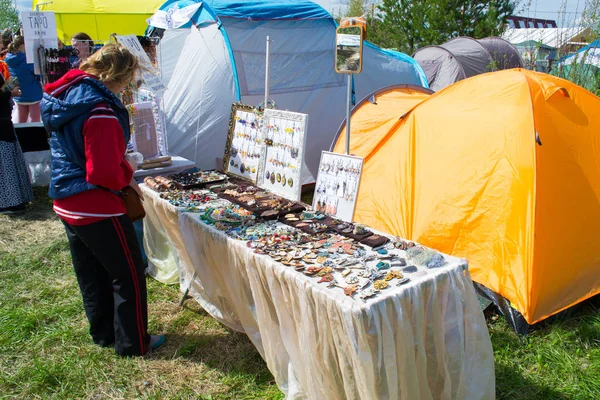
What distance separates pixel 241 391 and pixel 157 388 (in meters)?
0.40

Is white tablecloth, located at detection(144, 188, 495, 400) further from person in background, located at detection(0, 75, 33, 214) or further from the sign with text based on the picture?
the sign with text

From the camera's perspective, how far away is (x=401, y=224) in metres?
3.12

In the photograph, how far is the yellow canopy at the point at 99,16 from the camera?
32.7 feet

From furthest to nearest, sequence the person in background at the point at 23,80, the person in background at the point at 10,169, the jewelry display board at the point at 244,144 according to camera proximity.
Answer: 1. the person in background at the point at 23,80
2. the person in background at the point at 10,169
3. the jewelry display board at the point at 244,144

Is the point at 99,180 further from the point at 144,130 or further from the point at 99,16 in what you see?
Result: the point at 99,16

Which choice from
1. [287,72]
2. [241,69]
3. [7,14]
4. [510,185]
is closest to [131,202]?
[510,185]

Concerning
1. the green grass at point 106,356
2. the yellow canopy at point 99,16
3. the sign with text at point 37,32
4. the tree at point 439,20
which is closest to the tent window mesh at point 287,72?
the sign with text at point 37,32

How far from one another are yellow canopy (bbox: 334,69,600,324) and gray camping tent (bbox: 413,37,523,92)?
221 inches

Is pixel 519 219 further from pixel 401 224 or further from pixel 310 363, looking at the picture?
pixel 310 363

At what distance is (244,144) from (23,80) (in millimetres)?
4301

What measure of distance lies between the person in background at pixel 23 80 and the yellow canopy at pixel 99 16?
431 cm

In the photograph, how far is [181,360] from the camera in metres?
2.49

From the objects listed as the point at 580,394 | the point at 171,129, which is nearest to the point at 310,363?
the point at 580,394

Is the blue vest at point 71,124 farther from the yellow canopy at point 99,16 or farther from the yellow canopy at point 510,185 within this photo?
the yellow canopy at point 99,16
